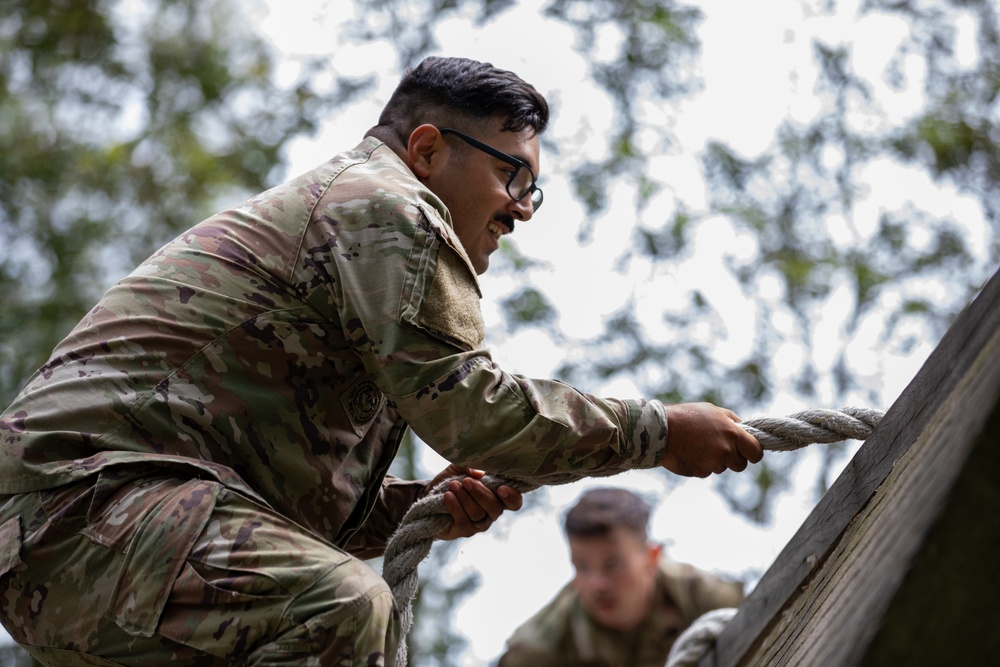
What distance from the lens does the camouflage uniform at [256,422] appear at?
6.30 feet

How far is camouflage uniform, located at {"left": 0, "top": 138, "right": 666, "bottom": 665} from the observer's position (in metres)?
1.92

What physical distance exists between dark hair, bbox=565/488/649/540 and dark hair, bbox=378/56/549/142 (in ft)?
10.9

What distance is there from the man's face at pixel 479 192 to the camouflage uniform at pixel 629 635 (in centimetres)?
339

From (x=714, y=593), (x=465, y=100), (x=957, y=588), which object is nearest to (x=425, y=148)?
(x=465, y=100)

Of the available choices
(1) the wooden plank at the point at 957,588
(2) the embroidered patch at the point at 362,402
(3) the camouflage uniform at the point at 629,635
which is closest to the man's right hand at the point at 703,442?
(2) the embroidered patch at the point at 362,402

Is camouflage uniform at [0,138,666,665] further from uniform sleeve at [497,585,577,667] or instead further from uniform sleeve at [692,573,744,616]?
uniform sleeve at [497,585,577,667]

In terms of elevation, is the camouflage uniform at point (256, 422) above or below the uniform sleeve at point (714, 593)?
above

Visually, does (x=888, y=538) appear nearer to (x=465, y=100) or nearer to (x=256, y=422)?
(x=256, y=422)

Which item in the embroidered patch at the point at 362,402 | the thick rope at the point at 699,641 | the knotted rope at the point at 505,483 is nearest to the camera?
the embroidered patch at the point at 362,402

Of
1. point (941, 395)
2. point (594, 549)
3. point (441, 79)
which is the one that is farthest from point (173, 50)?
point (941, 395)

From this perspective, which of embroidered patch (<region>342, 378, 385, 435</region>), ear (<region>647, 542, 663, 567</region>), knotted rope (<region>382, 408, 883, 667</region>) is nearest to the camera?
embroidered patch (<region>342, 378, 385, 435</region>)

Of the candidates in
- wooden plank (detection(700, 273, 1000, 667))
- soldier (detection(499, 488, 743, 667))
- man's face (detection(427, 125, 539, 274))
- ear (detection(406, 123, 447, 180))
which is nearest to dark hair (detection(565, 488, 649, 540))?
soldier (detection(499, 488, 743, 667))

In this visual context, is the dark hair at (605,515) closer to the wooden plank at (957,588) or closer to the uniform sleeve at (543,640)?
the uniform sleeve at (543,640)

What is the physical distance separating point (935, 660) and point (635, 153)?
10.8 meters
